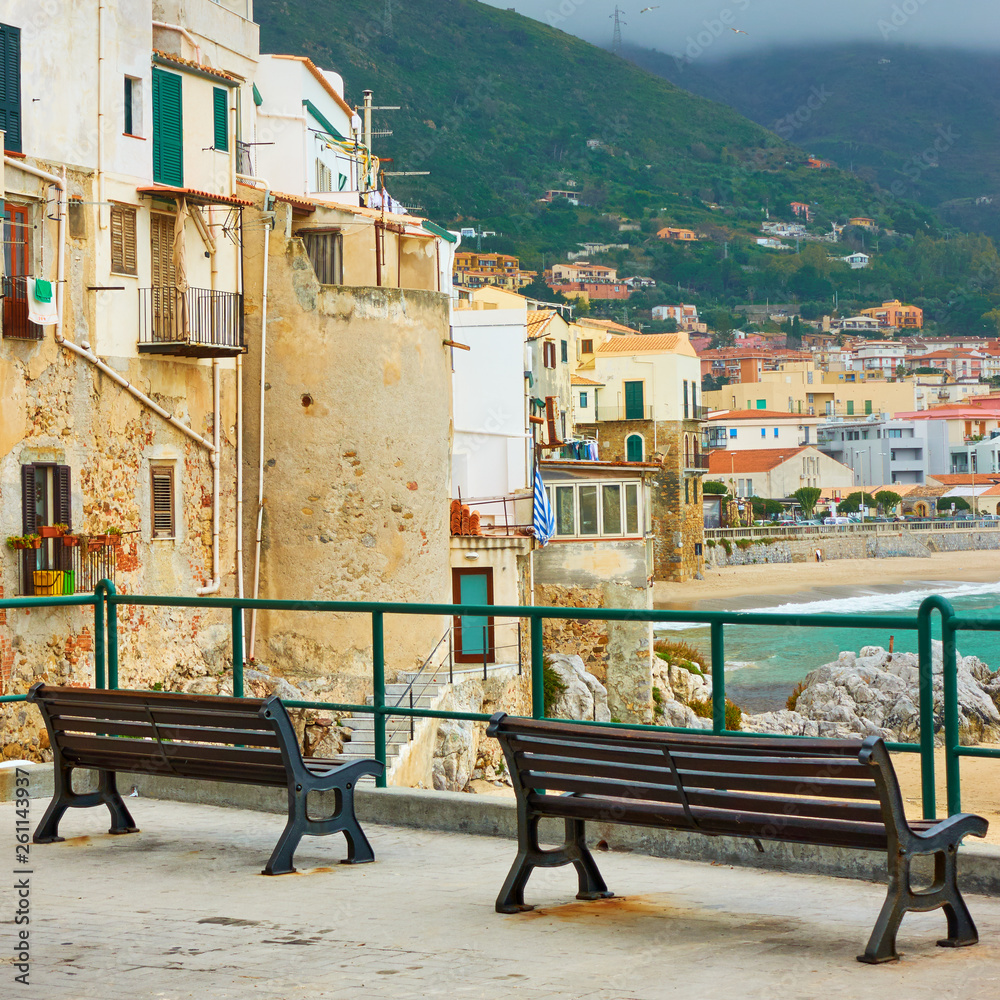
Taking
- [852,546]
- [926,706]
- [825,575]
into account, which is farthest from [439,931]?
[852,546]

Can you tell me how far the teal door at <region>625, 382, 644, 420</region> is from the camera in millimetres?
70688

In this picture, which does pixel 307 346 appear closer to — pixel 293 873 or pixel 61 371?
pixel 61 371

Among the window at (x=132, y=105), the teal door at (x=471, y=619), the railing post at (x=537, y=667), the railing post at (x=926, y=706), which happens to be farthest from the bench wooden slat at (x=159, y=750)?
the teal door at (x=471, y=619)

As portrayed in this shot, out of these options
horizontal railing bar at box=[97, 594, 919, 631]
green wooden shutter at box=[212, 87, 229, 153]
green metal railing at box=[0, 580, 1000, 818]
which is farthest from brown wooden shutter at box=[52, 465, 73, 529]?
horizontal railing bar at box=[97, 594, 919, 631]

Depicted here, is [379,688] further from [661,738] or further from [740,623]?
[661,738]

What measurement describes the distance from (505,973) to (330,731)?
16.7m

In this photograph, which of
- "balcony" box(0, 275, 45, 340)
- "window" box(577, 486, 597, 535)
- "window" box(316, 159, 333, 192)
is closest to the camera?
"balcony" box(0, 275, 45, 340)

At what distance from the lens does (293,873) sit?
6273mm

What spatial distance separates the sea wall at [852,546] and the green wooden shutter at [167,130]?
64546 mm

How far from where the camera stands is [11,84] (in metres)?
20.5

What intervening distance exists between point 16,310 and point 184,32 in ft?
21.8

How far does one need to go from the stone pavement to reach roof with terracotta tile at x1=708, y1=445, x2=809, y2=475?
4147 inches

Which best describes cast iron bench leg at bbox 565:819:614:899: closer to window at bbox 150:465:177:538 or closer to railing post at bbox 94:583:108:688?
railing post at bbox 94:583:108:688

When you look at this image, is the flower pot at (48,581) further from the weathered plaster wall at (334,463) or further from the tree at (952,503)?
the tree at (952,503)
